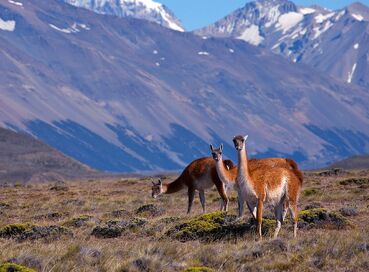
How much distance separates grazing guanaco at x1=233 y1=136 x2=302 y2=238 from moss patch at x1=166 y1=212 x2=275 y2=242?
637mm

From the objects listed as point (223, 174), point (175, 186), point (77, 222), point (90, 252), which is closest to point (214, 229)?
point (223, 174)

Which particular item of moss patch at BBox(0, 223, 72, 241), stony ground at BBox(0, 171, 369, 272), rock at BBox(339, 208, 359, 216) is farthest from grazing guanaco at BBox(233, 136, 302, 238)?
moss patch at BBox(0, 223, 72, 241)

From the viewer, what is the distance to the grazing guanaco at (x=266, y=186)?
19.1 meters

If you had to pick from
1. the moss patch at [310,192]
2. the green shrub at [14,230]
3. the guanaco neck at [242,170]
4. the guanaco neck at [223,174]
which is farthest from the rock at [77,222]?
the moss patch at [310,192]

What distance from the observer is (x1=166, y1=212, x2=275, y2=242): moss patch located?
19.8m

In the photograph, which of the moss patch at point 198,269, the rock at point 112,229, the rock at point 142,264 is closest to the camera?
the moss patch at point 198,269

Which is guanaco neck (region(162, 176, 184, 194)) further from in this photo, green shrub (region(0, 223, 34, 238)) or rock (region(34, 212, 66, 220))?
green shrub (region(0, 223, 34, 238))

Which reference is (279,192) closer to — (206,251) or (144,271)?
(206,251)

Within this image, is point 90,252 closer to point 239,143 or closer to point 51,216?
point 239,143

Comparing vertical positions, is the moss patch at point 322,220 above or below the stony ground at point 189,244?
above

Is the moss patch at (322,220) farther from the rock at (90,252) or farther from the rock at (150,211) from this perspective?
the rock at (150,211)

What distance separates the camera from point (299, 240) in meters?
17.9

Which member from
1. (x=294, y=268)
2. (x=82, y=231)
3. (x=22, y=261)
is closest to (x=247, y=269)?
(x=294, y=268)

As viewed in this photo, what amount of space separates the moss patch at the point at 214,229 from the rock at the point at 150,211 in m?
7.64
